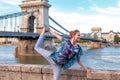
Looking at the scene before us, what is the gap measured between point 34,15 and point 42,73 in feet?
210

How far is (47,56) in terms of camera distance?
205 inches

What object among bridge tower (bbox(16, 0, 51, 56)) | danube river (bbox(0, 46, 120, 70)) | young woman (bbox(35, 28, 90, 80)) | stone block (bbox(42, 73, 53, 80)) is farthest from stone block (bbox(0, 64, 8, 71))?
bridge tower (bbox(16, 0, 51, 56))

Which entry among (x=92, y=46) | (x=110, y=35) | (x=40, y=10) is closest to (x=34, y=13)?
(x=40, y=10)

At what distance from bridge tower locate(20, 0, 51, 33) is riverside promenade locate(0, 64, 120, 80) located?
58.1m

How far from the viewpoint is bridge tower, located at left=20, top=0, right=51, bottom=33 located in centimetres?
6719

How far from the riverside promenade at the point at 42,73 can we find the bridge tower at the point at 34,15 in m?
58.1

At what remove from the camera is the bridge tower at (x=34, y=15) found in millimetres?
67188

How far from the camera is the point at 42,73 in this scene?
21.9 ft

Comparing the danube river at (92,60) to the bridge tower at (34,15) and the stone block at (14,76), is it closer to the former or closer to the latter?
the bridge tower at (34,15)

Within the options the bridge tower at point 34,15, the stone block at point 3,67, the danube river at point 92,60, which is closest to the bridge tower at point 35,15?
the bridge tower at point 34,15

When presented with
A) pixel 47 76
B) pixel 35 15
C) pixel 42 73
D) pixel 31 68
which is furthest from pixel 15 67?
pixel 35 15

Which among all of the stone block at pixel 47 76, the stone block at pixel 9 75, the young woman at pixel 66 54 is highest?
the young woman at pixel 66 54

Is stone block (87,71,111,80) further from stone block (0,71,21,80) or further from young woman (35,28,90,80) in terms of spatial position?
stone block (0,71,21,80)

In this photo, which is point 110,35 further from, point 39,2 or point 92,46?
point 39,2
